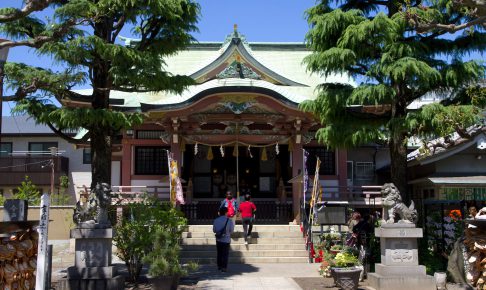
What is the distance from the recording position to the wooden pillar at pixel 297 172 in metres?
19.5

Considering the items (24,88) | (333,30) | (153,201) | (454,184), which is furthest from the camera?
(454,184)

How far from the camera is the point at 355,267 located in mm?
10867

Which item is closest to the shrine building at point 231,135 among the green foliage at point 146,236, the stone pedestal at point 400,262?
the green foliage at point 146,236

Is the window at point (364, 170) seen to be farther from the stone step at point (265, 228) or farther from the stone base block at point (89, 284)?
the stone base block at point (89, 284)

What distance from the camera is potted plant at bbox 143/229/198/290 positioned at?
Result: 10688 millimetres

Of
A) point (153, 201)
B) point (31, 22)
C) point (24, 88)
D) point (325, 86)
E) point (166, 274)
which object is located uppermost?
point (31, 22)

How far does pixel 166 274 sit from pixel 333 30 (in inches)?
274

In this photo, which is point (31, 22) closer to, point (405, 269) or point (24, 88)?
point (24, 88)

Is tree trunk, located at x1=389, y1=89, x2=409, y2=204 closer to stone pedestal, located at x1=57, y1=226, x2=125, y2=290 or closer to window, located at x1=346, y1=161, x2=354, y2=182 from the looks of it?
stone pedestal, located at x1=57, y1=226, x2=125, y2=290

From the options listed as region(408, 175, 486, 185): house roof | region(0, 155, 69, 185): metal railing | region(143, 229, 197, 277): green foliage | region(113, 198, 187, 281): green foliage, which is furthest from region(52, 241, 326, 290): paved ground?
region(0, 155, 69, 185): metal railing

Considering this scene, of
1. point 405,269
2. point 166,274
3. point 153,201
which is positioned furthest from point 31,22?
point 405,269

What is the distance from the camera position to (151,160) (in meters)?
21.3

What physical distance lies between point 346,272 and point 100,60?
7476mm

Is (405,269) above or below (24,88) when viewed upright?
below
